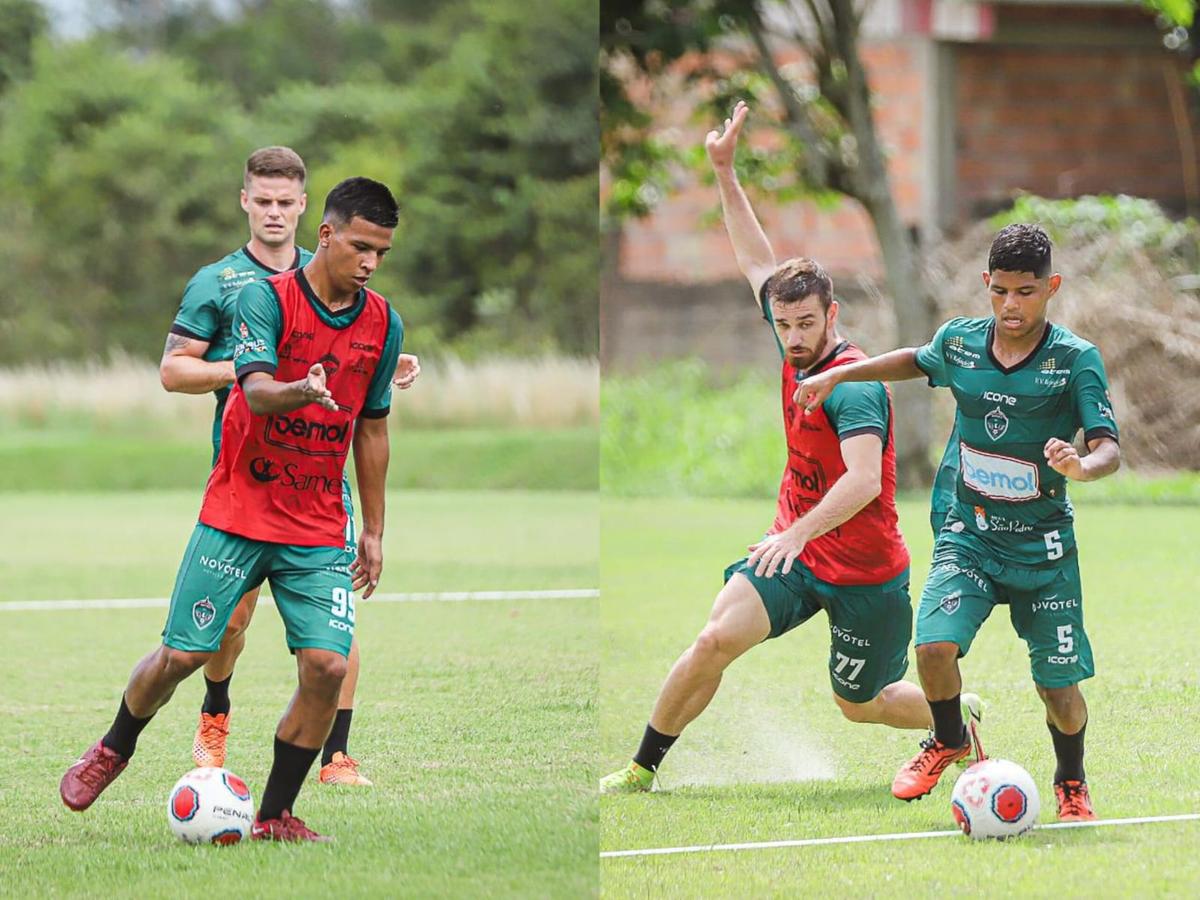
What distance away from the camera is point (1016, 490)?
215 inches

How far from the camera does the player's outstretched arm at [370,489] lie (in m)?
5.48

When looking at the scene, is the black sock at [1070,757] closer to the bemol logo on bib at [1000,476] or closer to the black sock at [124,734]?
the bemol logo on bib at [1000,476]

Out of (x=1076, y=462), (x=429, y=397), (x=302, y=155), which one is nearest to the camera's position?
(x=1076, y=462)

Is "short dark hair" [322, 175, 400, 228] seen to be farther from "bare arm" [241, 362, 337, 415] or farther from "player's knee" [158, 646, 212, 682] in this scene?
"player's knee" [158, 646, 212, 682]

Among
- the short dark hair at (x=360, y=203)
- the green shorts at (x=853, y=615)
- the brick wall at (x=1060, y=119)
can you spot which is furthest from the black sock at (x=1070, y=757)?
the brick wall at (x=1060, y=119)

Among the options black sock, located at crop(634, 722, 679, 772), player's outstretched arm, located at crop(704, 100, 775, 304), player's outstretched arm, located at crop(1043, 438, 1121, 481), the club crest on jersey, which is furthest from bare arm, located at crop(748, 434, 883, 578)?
player's outstretched arm, located at crop(704, 100, 775, 304)

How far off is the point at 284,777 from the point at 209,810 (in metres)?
0.23

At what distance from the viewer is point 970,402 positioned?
5488 millimetres

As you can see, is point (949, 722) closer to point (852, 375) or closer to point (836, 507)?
point (836, 507)

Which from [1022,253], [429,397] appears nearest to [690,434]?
[429,397]

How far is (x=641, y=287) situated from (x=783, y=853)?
1680cm

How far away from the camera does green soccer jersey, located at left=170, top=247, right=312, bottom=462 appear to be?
6113 mm

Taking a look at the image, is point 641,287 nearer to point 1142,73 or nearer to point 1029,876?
point 1142,73

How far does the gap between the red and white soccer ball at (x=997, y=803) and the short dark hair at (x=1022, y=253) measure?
143 centimetres
